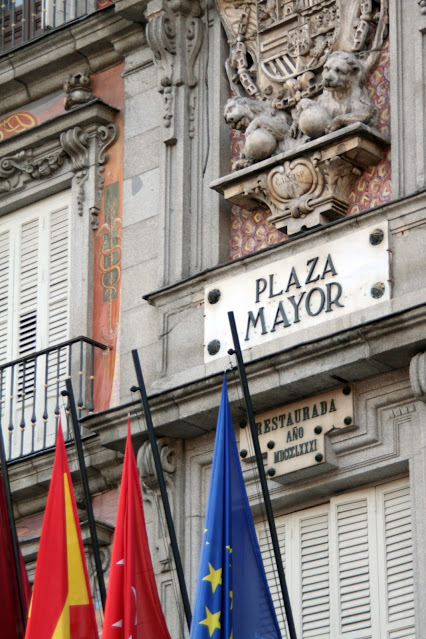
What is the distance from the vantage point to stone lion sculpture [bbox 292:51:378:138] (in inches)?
656

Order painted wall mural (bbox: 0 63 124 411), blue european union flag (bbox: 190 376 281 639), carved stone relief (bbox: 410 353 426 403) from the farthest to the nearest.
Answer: painted wall mural (bbox: 0 63 124 411) → carved stone relief (bbox: 410 353 426 403) → blue european union flag (bbox: 190 376 281 639)

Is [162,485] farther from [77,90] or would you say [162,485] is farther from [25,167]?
[77,90]

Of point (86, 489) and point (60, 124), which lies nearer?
point (86, 489)

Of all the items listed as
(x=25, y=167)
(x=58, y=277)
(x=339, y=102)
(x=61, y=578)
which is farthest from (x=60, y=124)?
(x=61, y=578)

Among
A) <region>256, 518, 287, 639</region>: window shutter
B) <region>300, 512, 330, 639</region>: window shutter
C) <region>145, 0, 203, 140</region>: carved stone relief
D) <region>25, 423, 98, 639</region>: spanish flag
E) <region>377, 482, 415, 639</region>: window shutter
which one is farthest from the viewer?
<region>145, 0, 203, 140</region>: carved stone relief

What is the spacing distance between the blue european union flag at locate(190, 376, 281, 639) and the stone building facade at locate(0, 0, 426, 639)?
81cm

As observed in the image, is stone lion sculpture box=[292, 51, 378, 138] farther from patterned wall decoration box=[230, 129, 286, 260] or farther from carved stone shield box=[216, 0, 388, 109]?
patterned wall decoration box=[230, 129, 286, 260]

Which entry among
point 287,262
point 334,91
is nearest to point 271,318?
point 287,262

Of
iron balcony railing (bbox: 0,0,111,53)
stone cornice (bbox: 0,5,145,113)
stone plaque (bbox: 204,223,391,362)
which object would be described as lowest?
stone plaque (bbox: 204,223,391,362)

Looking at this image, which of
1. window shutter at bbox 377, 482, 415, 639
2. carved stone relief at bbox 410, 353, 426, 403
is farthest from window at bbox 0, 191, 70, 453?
carved stone relief at bbox 410, 353, 426, 403

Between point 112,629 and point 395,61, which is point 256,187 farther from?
point 112,629

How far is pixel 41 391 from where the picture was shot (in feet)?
60.2

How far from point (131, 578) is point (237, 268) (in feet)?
7.97

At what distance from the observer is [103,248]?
1833 cm
